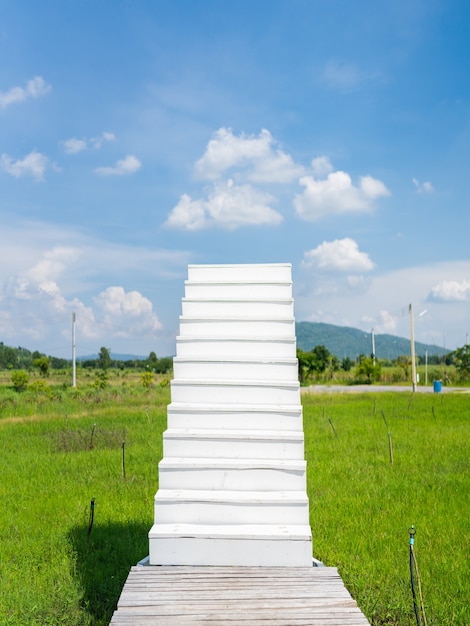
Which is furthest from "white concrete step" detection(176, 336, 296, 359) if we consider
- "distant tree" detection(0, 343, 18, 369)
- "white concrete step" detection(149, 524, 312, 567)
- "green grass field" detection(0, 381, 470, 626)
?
"distant tree" detection(0, 343, 18, 369)

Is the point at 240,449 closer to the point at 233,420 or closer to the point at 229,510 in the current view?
the point at 233,420

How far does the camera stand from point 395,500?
835cm

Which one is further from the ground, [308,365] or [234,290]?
[234,290]

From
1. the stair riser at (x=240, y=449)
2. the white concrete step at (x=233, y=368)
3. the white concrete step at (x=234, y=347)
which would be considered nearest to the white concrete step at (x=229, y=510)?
the stair riser at (x=240, y=449)

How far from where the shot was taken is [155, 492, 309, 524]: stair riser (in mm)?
4270

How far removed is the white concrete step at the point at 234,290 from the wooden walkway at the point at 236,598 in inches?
99.3

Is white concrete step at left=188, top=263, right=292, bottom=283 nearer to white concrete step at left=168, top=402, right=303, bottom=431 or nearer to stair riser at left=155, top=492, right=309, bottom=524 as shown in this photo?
white concrete step at left=168, top=402, right=303, bottom=431

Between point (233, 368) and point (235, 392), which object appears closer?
point (235, 392)

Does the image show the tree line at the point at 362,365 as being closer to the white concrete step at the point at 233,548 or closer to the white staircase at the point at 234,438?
the white staircase at the point at 234,438

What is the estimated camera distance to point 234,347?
525cm

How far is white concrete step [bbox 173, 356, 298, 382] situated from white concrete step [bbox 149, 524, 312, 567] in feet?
4.42

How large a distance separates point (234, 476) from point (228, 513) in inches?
11.4

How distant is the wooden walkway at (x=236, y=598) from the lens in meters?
3.24

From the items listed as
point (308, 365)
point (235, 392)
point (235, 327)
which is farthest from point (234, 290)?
point (308, 365)
